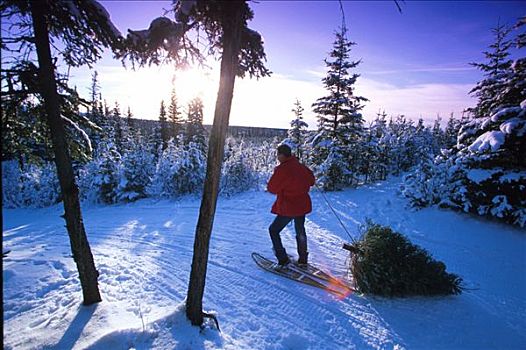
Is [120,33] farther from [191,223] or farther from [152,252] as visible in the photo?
[191,223]

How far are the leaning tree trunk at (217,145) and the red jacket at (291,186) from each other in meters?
1.78

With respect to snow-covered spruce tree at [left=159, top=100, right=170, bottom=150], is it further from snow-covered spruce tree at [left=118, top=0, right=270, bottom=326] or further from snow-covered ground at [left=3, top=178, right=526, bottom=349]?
snow-covered spruce tree at [left=118, top=0, right=270, bottom=326]

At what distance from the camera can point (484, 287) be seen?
4.33 m

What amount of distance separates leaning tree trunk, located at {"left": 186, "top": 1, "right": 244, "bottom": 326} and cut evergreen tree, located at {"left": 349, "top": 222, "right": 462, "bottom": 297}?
8.21 ft

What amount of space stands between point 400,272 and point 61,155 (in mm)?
5034

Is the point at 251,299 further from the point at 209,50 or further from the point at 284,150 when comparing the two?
the point at 209,50

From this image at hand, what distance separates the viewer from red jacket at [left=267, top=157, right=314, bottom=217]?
15.4 feet

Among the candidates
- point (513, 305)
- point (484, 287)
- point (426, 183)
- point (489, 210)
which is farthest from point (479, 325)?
point (426, 183)

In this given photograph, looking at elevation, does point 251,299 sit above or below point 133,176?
below

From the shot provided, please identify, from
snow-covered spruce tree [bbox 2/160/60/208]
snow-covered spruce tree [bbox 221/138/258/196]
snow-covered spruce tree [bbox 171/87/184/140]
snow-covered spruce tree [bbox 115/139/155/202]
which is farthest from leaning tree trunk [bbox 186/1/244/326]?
snow-covered spruce tree [bbox 171/87/184/140]

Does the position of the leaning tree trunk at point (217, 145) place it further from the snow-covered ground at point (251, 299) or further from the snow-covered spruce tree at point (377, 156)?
the snow-covered spruce tree at point (377, 156)

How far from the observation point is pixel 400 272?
3836 mm

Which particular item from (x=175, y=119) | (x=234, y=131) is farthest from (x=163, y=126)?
(x=234, y=131)

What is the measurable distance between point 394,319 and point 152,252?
5135mm
